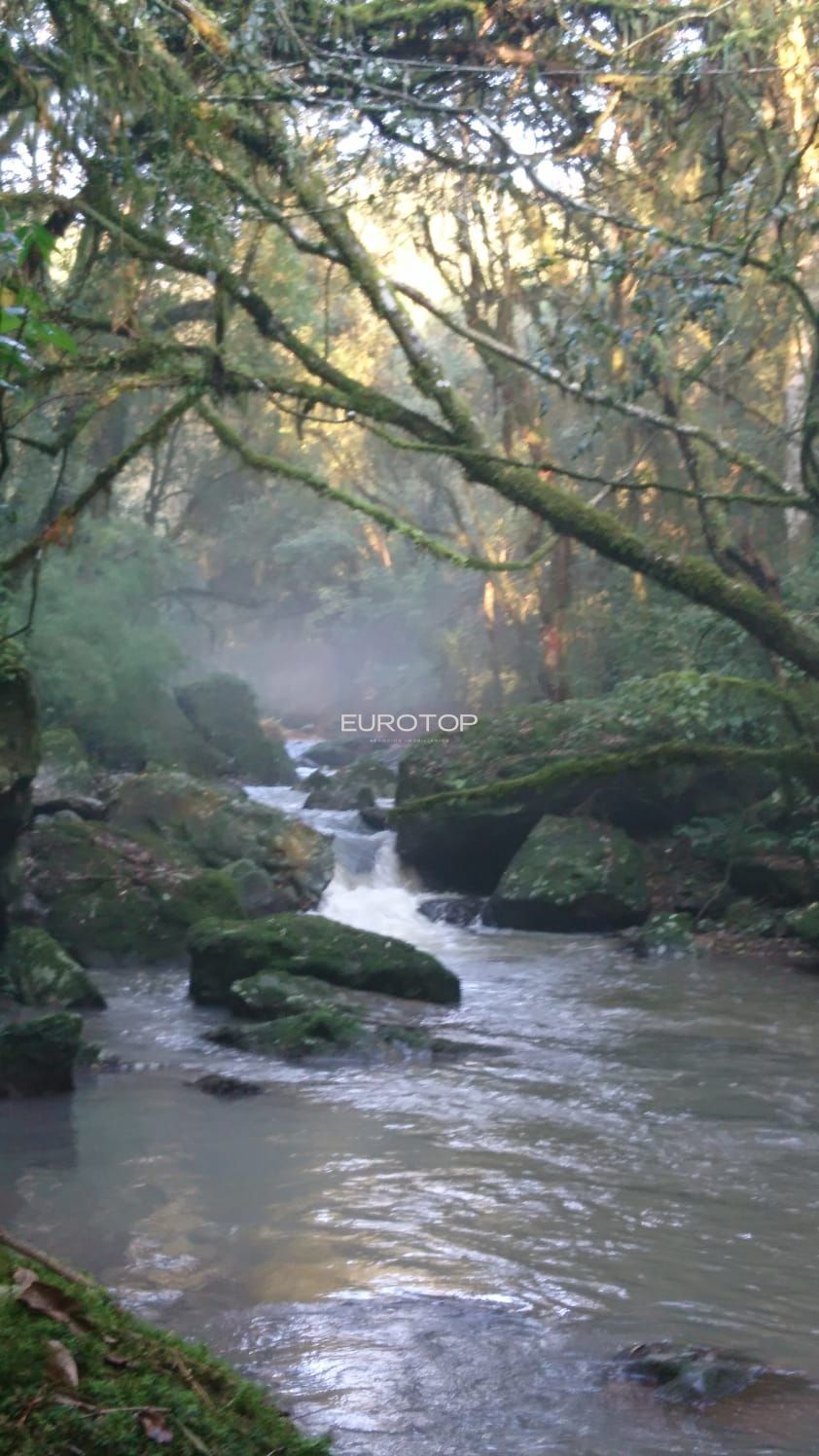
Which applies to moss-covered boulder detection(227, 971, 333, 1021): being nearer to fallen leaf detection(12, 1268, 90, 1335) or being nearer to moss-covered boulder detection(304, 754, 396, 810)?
fallen leaf detection(12, 1268, 90, 1335)

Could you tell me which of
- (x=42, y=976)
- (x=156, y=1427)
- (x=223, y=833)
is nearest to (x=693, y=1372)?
(x=156, y=1427)

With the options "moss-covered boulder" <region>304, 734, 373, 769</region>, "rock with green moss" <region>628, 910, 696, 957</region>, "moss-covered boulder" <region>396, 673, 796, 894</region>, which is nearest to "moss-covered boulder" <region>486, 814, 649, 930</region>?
"rock with green moss" <region>628, 910, 696, 957</region>

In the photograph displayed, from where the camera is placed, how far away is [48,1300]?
2287 mm

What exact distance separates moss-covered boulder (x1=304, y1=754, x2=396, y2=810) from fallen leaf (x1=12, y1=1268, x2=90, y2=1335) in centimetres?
1730

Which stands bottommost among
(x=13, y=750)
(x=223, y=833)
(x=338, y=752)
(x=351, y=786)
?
(x=223, y=833)

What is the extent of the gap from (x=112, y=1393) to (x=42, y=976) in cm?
832

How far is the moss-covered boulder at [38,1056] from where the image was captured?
7727 millimetres

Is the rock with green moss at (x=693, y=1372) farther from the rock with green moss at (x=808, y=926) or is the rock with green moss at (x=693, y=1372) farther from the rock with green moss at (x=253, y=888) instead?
the rock with green moss at (x=253, y=888)

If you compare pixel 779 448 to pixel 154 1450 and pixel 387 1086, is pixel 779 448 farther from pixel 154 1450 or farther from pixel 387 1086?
pixel 154 1450

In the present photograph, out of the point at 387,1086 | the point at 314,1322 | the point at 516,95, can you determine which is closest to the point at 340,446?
the point at 516,95

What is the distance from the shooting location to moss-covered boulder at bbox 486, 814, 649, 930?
46.5 feet

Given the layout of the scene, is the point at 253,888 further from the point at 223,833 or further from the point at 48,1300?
the point at 48,1300

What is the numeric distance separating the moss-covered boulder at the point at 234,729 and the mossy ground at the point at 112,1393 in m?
20.5

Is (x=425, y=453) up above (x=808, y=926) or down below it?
above
